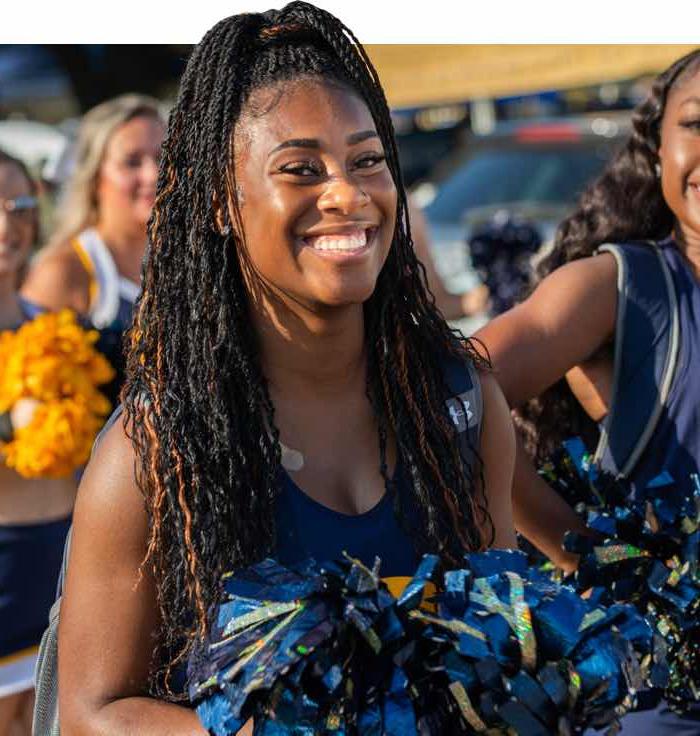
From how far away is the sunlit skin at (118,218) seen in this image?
5.02 m

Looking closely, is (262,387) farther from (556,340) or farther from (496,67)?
(496,67)

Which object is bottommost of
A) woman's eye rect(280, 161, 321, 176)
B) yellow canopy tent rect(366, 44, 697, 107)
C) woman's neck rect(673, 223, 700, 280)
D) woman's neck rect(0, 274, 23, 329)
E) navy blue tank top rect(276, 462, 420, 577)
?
navy blue tank top rect(276, 462, 420, 577)

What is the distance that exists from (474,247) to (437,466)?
140 inches

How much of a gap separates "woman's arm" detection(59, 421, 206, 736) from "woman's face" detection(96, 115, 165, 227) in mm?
3305

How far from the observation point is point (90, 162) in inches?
216

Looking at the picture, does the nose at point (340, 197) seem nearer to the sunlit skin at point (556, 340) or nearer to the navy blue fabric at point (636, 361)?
the sunlit skin at point (556, 340)

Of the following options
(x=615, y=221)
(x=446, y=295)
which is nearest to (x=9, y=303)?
(x=615, y=221)

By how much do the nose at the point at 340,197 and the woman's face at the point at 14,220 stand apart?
2.63 m

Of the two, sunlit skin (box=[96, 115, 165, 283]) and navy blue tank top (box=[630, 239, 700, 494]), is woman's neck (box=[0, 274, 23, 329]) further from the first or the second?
navy blue tank top (box=[630, 239, 700, 494])

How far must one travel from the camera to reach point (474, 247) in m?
5.69

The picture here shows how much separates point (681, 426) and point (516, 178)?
656 centimetres

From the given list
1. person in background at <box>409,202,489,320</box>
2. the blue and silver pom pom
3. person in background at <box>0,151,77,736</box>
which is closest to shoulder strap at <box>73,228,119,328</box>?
person in background at <box>0,151,77,736</box>

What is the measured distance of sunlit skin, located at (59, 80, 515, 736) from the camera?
6.60 feet

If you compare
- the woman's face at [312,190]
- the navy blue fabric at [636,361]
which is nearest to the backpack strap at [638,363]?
the navy blue fabric at [636,361]
